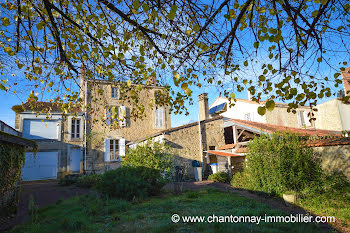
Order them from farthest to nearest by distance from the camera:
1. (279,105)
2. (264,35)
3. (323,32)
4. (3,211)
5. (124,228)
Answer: (279,105) < (3,211) < (124,228) < (323,32) < (264,35)

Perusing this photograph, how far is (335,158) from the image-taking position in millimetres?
8102

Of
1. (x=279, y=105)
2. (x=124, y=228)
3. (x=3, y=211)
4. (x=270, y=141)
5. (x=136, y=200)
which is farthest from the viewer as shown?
(x=279, y=105)

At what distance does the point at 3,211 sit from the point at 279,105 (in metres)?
18.4

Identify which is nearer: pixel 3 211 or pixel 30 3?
pixel 30 3

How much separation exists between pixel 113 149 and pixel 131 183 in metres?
9.35

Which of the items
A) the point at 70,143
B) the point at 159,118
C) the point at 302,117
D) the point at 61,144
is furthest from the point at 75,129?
the point at 302,117

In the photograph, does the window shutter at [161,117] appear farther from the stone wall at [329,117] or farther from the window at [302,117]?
the stone wall at [329,117]

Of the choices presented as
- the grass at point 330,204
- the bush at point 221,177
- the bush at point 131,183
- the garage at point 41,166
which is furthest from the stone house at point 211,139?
the garage at point 41,166

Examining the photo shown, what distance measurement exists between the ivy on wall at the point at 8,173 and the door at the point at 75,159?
942cm

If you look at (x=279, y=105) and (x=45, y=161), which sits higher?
(x=279, y=105)

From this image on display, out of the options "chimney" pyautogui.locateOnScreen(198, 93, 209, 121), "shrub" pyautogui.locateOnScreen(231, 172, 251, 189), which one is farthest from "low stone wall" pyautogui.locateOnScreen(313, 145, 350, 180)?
"chimney" pyautogui.locateOnScreen(198, 93, 209, 121)

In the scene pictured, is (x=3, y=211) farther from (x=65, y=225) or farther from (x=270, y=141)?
(x=270, y=141)

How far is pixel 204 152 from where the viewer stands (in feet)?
48.4

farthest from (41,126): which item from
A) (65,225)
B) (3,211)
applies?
(65,225)
